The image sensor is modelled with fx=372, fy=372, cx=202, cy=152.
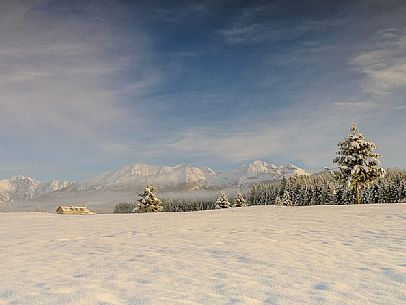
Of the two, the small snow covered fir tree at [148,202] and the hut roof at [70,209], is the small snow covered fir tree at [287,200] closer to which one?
the small snow covered fir tree at [148,202]

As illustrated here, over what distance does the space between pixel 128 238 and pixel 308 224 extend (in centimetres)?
844

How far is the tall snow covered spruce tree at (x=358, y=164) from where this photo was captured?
4325 centimetres

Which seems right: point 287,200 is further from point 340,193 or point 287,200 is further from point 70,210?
point 70,210

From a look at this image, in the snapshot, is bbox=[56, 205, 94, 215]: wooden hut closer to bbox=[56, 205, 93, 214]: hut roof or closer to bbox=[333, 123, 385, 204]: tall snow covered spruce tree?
bbox=[56, 205, 93, 214]: hut roof

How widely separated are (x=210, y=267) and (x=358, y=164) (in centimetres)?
3855

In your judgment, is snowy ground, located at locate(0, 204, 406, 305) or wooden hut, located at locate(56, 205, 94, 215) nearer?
snowy ground, located at locate(0, 204, 406, 305)

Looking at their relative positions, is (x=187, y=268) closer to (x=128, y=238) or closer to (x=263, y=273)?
(x=263, y=273)

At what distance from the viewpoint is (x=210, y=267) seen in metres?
9.44

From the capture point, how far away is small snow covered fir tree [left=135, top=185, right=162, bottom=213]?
6316 cm

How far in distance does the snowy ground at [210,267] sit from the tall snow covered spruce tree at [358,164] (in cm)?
2956

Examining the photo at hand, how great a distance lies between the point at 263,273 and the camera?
877 centimetres

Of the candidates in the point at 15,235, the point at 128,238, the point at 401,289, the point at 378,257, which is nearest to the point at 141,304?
the point at 401,289

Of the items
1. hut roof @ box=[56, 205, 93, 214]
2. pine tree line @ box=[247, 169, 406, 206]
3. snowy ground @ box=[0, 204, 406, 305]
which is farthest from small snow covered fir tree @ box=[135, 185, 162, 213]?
snowy ground @ box=[0, 204, 406, 305]

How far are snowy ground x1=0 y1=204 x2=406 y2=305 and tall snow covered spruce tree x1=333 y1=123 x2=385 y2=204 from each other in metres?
29.6
